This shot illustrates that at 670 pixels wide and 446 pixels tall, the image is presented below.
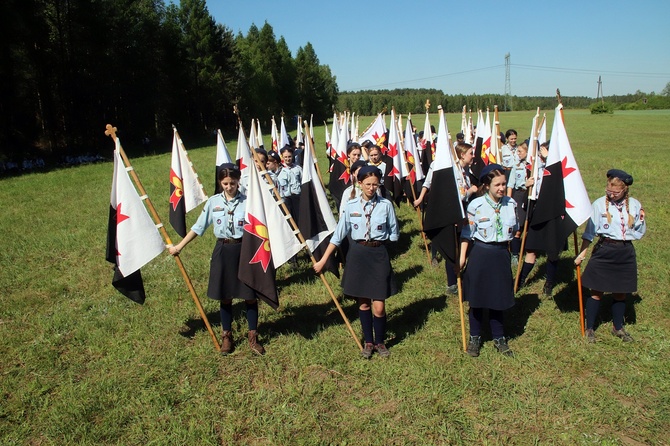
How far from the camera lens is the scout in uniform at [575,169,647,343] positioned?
17.0 ft

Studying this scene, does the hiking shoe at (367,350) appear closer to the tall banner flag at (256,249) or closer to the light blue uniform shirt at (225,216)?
the tall banner flag at (256,249)

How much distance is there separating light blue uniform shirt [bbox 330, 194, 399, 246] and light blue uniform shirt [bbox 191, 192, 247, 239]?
1177 mm

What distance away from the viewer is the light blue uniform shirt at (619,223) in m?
5.20

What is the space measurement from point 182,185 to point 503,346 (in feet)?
19.1

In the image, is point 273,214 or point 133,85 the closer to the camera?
point 273,214

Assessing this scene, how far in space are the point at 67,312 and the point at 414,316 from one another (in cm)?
530

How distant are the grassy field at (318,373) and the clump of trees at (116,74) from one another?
382 inches

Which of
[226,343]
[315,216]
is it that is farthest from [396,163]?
[226,343]

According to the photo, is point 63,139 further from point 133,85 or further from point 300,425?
point 300,425

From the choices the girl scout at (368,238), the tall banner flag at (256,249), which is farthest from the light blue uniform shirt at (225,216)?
the girl scout at (368,238)

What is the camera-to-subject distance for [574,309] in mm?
6477

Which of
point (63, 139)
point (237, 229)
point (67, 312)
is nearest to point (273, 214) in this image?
point (237, 229)

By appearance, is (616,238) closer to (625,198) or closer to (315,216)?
(625,198)

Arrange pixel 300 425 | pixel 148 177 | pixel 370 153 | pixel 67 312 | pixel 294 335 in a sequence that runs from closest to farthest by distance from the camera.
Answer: pixel 300 425
pixel 294 335
pixel 67 312
pixel 370 153
pixel 148 177
